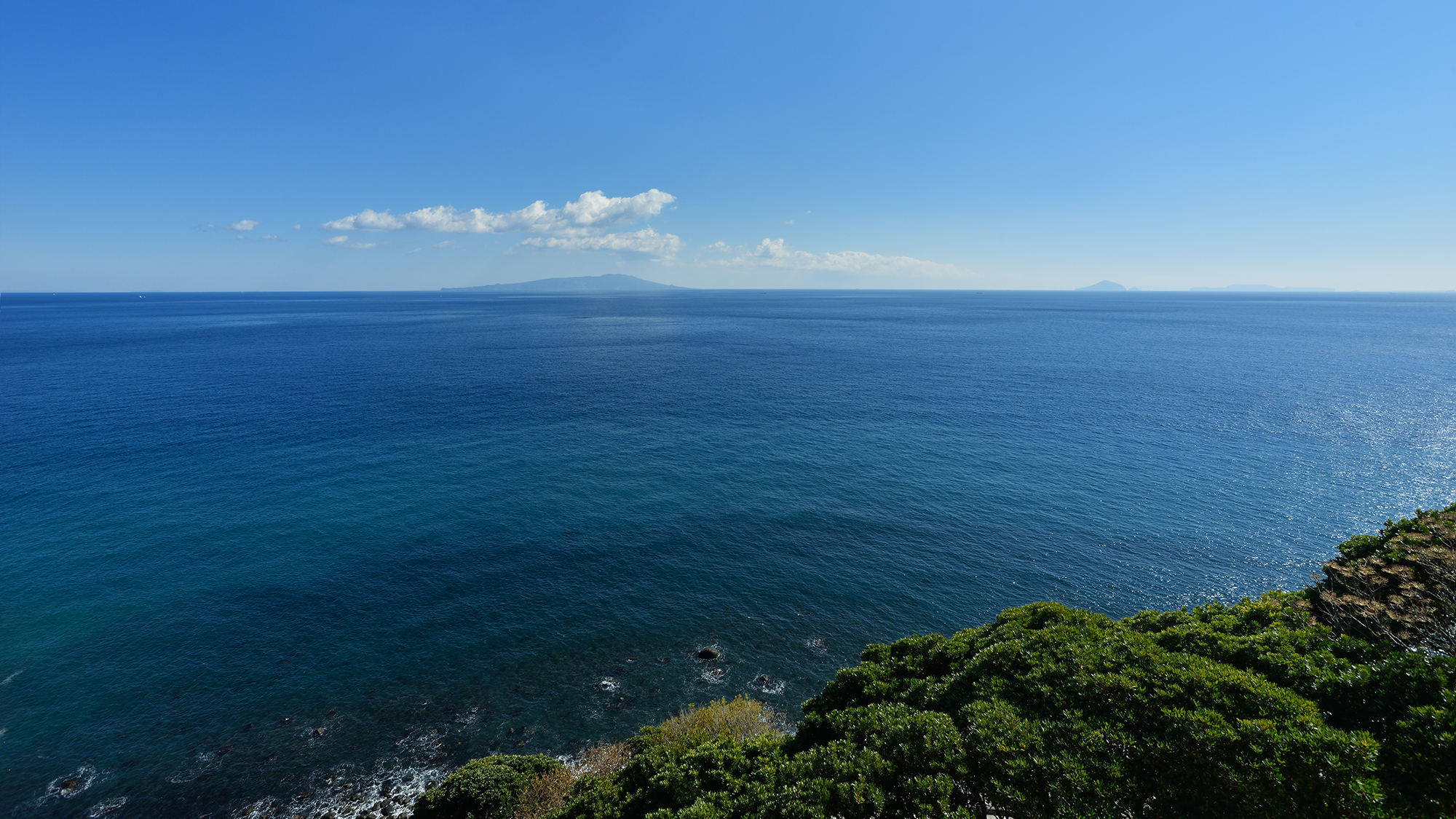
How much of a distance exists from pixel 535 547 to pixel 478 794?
33695 millimetres

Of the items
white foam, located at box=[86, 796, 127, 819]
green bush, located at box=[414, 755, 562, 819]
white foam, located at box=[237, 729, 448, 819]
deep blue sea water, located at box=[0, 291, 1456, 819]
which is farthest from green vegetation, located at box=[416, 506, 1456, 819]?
white foam, located at box=[86, 796, 127, 819]

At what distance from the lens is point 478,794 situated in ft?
108

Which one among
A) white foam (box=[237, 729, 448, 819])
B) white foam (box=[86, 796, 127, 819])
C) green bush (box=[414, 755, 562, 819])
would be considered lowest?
white foam (box=[237, 729, 448, 819])

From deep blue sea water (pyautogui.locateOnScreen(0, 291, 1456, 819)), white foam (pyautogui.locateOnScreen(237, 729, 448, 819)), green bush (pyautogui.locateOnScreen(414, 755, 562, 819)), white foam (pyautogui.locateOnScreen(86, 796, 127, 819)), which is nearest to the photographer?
green bush (pyautogui.locateOnScreen(414, 755, 562, 819))

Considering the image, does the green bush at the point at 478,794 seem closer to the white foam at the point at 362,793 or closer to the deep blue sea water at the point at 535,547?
the white foam at the point at 362,793

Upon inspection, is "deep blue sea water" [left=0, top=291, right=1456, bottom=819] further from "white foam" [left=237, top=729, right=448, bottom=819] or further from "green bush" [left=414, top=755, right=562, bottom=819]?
"green bush" [left=414, top=755, right=562, bottom=819]

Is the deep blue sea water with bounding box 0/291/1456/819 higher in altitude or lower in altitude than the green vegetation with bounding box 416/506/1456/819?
lower

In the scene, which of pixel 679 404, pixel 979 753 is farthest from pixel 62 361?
pixel 979 753

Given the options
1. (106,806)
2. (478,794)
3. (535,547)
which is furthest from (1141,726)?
(106,806)

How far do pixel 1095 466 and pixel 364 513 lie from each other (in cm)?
10382

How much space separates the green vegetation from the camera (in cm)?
1836

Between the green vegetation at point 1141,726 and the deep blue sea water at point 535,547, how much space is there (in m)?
19.5

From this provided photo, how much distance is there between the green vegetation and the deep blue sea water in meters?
19.5

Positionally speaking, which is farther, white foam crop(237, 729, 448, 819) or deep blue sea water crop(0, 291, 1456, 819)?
deep blue sea water crop(0, 291, 1456, 819)
